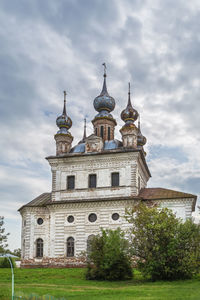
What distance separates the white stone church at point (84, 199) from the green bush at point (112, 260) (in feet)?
27.0

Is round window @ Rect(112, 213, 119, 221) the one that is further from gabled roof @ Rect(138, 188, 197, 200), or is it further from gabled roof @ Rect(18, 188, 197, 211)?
gabled roof @ Rect(138, 188, 197, 200)

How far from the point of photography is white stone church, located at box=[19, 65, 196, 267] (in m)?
32.6

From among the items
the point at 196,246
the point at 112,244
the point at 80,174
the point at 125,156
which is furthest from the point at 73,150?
the point at 196,246

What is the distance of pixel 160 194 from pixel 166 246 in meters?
10.8

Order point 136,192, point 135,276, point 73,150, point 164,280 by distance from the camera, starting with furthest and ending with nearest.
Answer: point 73,150
point 136,192
point 135,276
point 164,280

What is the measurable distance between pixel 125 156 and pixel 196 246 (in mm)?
12468

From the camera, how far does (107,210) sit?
1294 inches

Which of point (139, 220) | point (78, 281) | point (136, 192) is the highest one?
point (136, 192)

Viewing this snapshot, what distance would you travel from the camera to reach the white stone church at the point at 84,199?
3259cm

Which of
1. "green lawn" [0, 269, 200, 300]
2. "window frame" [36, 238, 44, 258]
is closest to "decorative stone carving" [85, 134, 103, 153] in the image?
"window frame" [36, 238, 44, 258]

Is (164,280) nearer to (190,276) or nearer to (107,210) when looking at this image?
(190,276)

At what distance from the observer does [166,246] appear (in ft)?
74.3

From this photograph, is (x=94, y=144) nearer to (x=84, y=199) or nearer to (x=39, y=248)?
(x=84, y=199)

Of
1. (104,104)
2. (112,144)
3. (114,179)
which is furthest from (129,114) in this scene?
(114,179)
